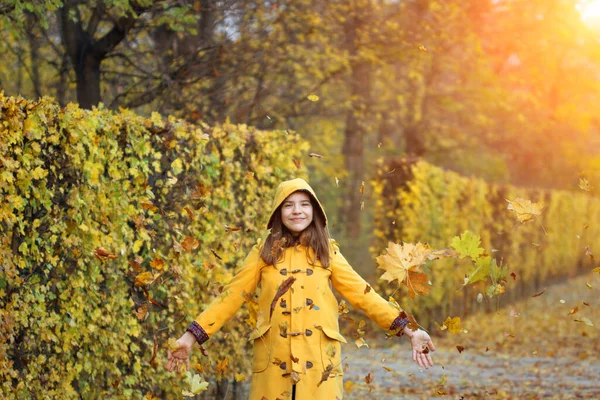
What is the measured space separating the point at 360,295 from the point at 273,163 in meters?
3.39

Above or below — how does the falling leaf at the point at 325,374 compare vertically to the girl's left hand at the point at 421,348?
below

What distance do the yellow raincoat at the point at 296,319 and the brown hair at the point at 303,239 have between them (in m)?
0.03

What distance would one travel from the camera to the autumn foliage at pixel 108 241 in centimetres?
430

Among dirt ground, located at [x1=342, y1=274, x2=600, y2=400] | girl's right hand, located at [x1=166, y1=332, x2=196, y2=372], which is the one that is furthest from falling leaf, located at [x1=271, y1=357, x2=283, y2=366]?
dirt ground, located at [x1=342, y1=274, x2=600, y2=400]

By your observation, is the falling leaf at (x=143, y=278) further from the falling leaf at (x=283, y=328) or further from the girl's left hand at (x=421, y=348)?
the girl's left hand at (x=421, y=348)

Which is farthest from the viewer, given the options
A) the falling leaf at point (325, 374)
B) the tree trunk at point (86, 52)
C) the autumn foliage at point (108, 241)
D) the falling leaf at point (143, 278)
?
the tree trunk at point (86, 52)

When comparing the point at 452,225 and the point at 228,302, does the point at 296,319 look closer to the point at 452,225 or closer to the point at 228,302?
the point at 228,302

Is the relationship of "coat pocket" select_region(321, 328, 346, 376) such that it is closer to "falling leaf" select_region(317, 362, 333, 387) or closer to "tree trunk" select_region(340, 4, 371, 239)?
"falling leaf" select_region(317, 362, 333, 387)

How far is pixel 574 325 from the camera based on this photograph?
13.1 m

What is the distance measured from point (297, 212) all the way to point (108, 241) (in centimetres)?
145

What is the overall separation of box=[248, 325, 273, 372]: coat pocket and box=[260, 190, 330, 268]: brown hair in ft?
1.04

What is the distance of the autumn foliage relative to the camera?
14.1 ft

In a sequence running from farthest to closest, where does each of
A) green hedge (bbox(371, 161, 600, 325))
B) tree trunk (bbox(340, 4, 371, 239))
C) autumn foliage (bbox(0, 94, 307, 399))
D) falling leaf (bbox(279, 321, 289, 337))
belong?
tree trunk (bbox(340, 4, 371, 239))
green hedge (bbox(371, 161, 600, 325))
autumn foliage (bbox(0, 94, 307, 399))
falling leaf (bbox(279, 321, 289, 337))

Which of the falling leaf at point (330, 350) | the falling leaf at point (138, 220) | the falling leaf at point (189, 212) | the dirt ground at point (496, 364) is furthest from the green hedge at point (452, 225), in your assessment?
the falling leaf at point (330, 350)
